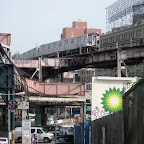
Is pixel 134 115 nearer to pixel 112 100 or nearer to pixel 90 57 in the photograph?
pixel 112 100

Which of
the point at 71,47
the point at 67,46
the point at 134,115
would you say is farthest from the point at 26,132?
the point at 67,46

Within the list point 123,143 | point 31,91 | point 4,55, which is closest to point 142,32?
point 31,91

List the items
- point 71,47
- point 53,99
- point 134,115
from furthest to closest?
point 71,47 → point 53,99 → point 134,115

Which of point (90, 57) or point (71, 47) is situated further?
point (71, 47)

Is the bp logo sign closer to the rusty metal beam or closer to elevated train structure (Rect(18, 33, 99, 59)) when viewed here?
the rusty metal beam

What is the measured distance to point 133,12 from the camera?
393 ft

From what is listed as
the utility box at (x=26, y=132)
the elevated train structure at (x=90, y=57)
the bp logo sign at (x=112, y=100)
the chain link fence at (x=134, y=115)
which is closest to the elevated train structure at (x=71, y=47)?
the elevated train structure at (x=90, y=57)

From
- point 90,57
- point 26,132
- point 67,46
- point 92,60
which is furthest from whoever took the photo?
point 67,46

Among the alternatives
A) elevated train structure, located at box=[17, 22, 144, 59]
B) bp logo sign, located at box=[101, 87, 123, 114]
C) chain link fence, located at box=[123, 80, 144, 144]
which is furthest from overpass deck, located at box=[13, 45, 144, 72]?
chain link fence, located at box=[123, 80, 144, 144]

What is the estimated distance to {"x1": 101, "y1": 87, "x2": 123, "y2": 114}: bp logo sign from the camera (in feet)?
83.8

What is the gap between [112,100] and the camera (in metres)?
25.8

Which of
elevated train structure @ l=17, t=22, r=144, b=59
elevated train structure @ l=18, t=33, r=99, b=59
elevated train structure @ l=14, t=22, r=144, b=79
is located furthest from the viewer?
elevated train structure @ l=18, t=33, r=99, b=59

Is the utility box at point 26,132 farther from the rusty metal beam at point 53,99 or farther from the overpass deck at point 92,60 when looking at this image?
→ the overpass deck at point 92,60

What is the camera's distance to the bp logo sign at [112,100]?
25547 mm
